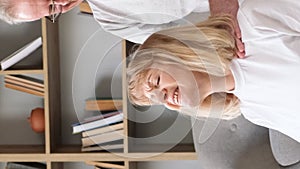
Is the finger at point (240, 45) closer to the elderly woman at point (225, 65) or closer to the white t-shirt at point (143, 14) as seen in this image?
the elderly woman at point (225, 65)

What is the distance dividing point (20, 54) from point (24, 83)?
0.16 metres

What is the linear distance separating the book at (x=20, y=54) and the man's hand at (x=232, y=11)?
116 centimetres

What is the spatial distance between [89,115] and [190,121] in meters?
0.28

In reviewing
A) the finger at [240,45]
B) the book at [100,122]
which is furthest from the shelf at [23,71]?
the finger at [240,45]

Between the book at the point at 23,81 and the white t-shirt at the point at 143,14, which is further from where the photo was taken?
the book at the point at 23,81

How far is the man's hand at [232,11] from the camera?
1301 millimetres

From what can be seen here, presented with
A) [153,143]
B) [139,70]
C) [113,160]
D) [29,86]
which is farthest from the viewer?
[29,86]

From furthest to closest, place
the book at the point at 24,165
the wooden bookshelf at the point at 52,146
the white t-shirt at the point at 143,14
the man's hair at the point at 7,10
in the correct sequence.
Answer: the book at the point at 24,165 → the wooden bookshelf at the point at 52,146 → the man's hair at the point at 7,10 → the white t-shirt at the point at 143,14

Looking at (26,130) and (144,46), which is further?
(26,130)

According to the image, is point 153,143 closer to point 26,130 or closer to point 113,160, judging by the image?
point 113,160

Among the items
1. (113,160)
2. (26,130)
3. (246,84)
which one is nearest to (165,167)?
(113,160)

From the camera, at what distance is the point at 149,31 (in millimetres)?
1571

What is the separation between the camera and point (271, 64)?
124cm

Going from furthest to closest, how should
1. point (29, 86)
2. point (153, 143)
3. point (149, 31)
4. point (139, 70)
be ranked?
1. point (29, 86)
2. point (149, 31)
3. point (153, 143)
4. point (139, 70)
